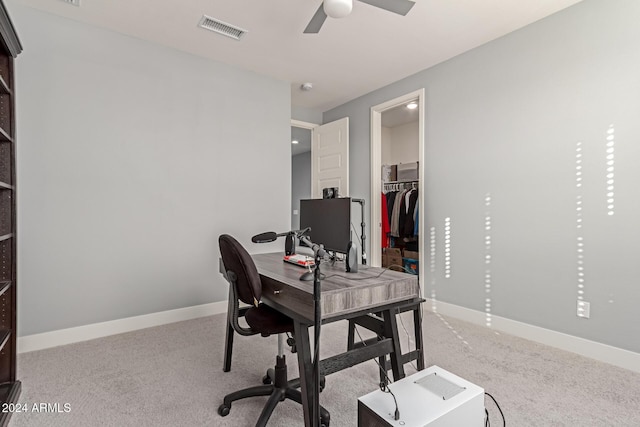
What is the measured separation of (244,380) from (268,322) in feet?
2.16

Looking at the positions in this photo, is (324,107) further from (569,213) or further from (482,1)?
(569,213)

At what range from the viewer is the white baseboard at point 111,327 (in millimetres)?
2592

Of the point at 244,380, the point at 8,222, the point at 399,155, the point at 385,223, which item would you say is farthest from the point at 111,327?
the point at 399,155

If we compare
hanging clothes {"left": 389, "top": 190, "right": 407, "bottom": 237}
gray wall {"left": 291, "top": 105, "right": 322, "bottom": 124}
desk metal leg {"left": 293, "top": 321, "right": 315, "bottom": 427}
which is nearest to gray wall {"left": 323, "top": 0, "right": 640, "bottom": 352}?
hanging clothes {"left": 389, "top": 190, "right": 407, "bottom": 237}

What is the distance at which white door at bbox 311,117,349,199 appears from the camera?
4.59 metres

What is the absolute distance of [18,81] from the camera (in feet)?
8.33

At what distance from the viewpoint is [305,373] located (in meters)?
1.40

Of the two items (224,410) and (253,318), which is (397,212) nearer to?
(253,318)

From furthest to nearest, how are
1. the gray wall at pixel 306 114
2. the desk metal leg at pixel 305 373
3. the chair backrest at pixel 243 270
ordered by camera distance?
the gray wall at pixel 306 114 < the chair backrest at pixel 243 270 < the desk metal leg at pixel 305 373

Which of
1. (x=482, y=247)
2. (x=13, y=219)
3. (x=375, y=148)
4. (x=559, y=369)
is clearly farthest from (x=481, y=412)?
(x=375, y=148)

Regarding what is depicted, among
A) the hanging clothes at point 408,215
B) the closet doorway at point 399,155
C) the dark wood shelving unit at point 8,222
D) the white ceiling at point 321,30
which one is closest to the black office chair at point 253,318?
the dark wood shelving unit at point 8,222

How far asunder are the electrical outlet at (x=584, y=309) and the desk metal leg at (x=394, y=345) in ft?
5.75

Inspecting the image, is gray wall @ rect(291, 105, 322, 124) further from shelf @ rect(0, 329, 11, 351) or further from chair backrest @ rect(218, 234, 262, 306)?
shelf @ rect(0, 329, 11, 351)

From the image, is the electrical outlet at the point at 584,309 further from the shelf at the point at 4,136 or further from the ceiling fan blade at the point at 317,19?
the shelf at the point at 4,136
